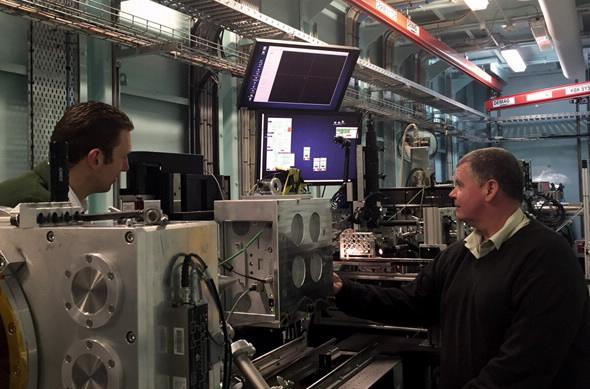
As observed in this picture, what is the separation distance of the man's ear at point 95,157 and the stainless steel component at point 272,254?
31 centimetres

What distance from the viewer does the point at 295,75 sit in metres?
2.93

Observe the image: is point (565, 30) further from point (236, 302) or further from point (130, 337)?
point (130, 337)

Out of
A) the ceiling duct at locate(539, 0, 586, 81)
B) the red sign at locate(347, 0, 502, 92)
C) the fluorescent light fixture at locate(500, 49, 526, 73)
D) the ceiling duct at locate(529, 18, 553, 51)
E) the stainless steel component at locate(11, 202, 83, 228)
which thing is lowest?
the stainless steel component at locate(11, 202, 83, 228)

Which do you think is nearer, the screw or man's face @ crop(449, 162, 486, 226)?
the screw

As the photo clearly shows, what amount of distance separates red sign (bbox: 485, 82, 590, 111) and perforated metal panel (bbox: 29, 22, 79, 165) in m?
6.10

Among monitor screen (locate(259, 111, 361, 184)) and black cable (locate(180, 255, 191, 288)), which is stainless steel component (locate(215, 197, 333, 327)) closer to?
black cable (locate(180, 255, 191, 288))

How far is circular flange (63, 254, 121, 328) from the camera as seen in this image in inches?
28.5

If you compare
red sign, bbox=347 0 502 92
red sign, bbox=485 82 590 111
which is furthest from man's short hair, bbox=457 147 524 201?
red sign, bbox=485 82 590 111

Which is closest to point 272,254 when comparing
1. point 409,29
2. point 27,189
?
point 27,189

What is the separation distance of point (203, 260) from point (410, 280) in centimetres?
155

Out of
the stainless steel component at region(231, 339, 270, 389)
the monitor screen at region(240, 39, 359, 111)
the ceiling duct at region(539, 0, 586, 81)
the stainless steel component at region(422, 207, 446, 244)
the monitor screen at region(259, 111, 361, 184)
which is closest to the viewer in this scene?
the stainless steel component at region(231, 339, 270, 389)

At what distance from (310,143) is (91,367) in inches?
97.4

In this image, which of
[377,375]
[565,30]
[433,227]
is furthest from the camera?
[565,30]

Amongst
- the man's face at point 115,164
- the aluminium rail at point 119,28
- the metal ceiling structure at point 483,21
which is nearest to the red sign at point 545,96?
the metal ceiling structure at point 483,21
